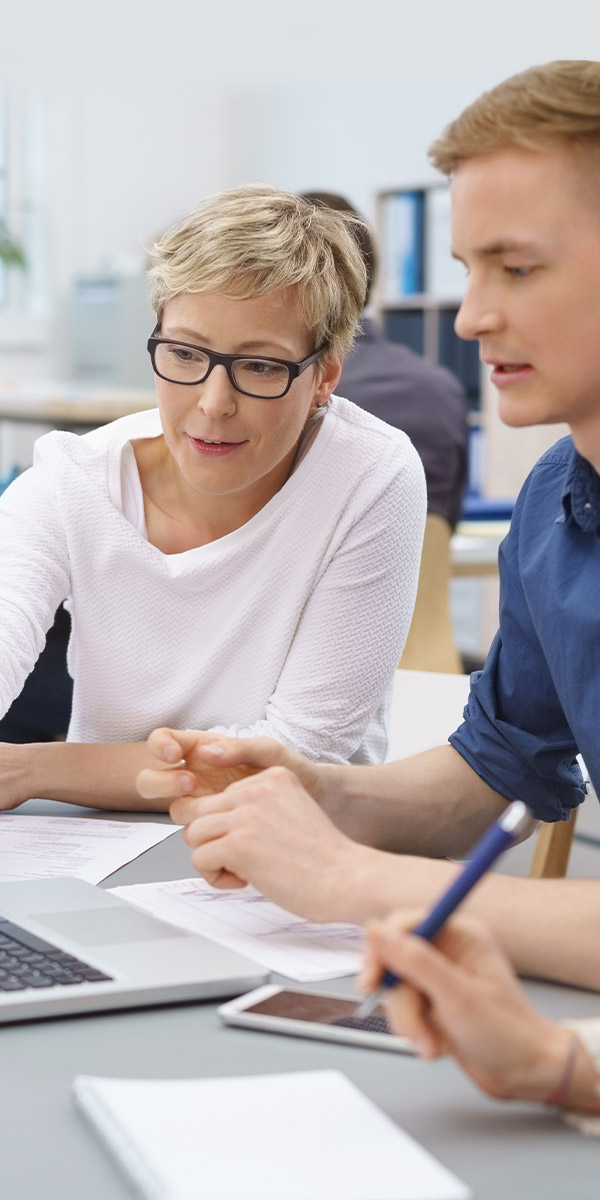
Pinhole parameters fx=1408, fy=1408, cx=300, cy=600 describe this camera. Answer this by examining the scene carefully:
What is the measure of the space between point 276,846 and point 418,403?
2610 millimetres

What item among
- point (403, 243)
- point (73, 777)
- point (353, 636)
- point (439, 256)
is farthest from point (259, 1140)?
point (403, 243)

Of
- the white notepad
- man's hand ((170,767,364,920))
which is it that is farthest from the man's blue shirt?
the white notepad

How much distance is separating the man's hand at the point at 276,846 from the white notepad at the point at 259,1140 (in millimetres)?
232

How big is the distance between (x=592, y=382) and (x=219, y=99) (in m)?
8.04

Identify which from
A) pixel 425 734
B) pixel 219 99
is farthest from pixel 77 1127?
pixel 219 99

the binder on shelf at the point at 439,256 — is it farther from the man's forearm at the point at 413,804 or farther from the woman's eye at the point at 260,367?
the man's forearm at the point at 413,804

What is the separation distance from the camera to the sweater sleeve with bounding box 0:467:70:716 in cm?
156

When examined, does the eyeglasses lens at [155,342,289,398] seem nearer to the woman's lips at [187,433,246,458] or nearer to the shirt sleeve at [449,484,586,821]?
the woman's lips at [187,433,246,458]

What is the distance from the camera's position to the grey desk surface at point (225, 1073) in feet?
2.27

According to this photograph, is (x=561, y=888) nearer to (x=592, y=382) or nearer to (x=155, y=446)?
(x=592, y=382)

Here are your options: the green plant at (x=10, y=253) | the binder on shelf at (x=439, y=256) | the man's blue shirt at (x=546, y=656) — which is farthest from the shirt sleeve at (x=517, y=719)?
the green plant at (x=10, y=253)

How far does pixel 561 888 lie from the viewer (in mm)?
982

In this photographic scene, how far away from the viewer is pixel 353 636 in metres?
1.64

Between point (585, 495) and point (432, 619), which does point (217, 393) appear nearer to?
point (585, 495)
